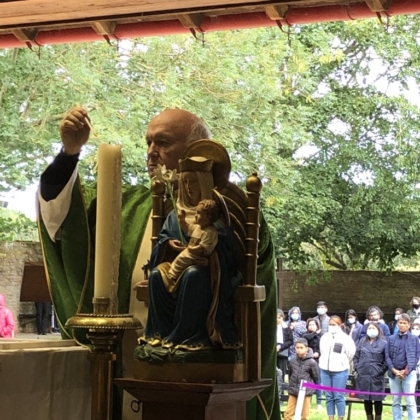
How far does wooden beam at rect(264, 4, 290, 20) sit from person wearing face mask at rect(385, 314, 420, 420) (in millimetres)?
5089

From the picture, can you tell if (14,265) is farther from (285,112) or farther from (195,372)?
(195,372)

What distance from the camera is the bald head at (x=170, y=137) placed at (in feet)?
5.84

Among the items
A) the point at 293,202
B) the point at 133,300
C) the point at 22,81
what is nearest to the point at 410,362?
the point at 293,202

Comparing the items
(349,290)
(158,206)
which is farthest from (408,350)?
(158,206)

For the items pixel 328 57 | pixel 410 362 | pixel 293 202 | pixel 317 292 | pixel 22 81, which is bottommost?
pixel 410 362

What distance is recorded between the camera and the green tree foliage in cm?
898

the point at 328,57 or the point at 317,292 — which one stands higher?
the point at 328,57

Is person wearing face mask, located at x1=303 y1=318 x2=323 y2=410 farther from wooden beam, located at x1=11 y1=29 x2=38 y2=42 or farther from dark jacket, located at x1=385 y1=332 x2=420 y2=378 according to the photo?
wooden beam, located at x1=11 y1=29 x2=38 y2=42

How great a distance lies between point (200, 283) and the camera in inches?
51.0

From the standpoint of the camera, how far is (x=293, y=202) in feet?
37.6

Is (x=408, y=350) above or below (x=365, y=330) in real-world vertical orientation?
below

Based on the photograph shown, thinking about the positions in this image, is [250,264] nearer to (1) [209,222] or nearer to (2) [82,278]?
(1) [209,222]

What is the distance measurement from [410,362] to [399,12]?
5.21 meters

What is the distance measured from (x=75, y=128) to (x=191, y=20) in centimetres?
172
